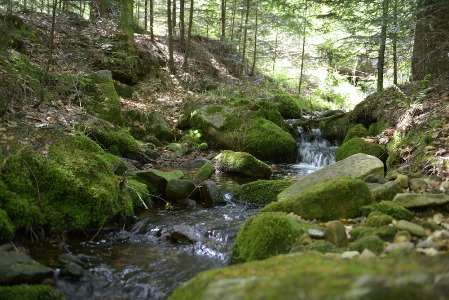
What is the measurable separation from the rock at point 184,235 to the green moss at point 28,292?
1846mm

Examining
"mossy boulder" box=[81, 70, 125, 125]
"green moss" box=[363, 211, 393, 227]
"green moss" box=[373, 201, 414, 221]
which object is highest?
"mossy boulder" box=[81, 70, 125, 125]

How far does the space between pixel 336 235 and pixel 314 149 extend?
26.6 feet

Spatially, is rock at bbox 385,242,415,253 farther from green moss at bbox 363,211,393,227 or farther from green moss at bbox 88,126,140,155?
green moss at bbox 88,126,140,155

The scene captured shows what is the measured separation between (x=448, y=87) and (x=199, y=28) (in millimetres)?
17920

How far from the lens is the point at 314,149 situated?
1126cm

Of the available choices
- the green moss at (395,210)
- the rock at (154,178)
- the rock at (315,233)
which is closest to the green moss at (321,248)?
the rock at (315,233)

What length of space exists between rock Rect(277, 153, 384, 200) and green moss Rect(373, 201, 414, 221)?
2023 millimetres

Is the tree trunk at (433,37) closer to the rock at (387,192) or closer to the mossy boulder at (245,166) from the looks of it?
the mossy boulder at (245,166)

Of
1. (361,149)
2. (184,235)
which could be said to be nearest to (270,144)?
(361,149)

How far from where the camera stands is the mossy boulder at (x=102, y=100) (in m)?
9.60

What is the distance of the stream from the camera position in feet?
12.0

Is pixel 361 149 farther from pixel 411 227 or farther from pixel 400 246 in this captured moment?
pixel 400 246

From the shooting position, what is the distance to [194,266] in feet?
13.8

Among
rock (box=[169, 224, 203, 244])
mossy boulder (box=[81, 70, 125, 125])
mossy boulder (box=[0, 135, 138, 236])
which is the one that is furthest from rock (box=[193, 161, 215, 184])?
mossy boulder (box=[81, 70, 125, 125])
